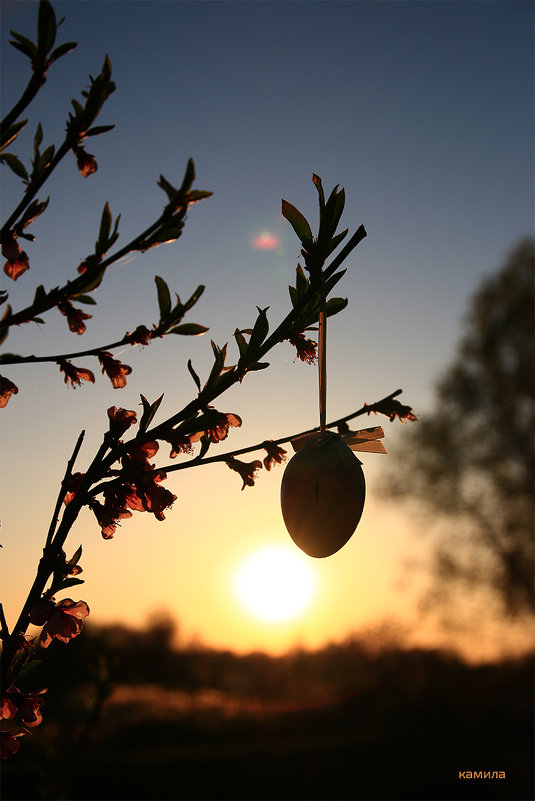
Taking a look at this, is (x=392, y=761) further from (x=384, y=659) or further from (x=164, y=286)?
(x=164, y=286)

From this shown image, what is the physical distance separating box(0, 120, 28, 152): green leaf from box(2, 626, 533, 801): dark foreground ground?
33.1 feet

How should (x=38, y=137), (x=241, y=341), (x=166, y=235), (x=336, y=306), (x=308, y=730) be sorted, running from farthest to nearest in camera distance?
1. (x=308, y=730)
2. (x=336, y=306)
3. (x=241, y=341)
4. (x=38, y=137)
5. (x=166, y=235)

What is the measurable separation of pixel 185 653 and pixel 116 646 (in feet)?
9.01

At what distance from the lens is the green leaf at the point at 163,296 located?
1.39 meters

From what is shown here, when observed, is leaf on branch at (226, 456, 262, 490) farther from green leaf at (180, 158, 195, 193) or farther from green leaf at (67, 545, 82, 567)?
green leaf at (180, 158, 195, 193)

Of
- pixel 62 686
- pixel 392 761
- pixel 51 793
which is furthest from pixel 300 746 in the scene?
pixel 51 793

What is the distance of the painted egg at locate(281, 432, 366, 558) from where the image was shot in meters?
1.41

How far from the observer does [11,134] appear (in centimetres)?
129

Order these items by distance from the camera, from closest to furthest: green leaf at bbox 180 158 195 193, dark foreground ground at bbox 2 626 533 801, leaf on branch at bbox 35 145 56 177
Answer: green leaf at bbox 180 158 195 193
leaf on branch at bbox 35 145 56 177
dark foreground ground at bbox 2 626 533 801

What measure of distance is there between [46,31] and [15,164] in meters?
0.26

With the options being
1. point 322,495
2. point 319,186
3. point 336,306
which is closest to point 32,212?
point 319,186

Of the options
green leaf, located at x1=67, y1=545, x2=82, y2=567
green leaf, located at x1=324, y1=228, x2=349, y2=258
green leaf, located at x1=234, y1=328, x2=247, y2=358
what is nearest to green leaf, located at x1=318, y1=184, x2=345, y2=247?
green leaf, located at x1=324, y1=228, x2=349, y2=258

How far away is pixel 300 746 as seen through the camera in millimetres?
13719

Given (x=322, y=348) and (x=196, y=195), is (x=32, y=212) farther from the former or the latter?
(x=322, y=348)
